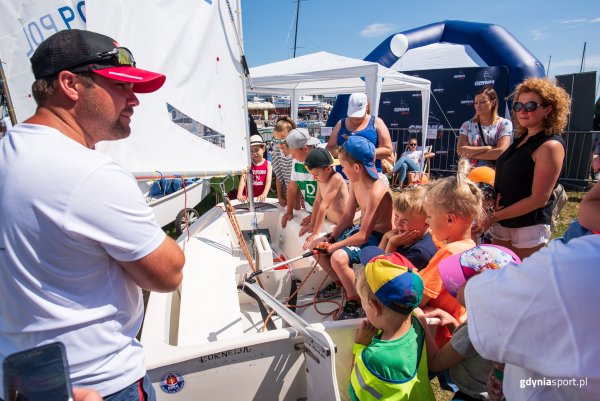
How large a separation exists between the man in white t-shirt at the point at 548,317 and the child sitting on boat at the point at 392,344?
0.58 m

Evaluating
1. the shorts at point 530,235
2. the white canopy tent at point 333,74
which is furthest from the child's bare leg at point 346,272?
the white canopy tent at point 333,74

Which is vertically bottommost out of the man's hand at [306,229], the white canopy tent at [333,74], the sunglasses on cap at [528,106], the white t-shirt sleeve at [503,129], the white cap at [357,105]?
the man's hand at [306,229]

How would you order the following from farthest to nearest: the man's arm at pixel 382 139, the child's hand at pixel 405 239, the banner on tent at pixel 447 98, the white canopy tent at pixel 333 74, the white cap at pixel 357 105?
the banner on tent at pixel 447 98 < the white canopy tent at pixel 333 74 < the man's arm at pixel 382 139 < the white cap at pixel 357 105 < the child's hand at pixel 405 239

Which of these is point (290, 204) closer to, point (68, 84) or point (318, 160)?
point (318, 160)

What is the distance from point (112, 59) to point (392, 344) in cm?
136

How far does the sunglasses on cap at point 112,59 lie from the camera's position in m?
0.92

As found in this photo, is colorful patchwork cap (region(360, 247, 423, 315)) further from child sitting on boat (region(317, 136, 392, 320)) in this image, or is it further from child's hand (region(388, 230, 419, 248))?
child sitting on boat (region(317, 136, 392, 320))

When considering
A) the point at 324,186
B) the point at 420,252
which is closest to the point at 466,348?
the point at 420,252

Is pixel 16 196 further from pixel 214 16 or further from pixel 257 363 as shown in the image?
pixel 214 16

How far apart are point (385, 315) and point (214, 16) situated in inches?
97.5

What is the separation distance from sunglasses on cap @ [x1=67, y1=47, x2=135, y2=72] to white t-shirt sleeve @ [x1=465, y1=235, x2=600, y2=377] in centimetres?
113

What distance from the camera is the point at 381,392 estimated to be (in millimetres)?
1261

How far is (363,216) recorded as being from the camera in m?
2.33

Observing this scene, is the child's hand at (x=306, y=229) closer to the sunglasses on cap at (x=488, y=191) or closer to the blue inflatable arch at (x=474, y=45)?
the sunglasses on cap at (x=488, y=191)
